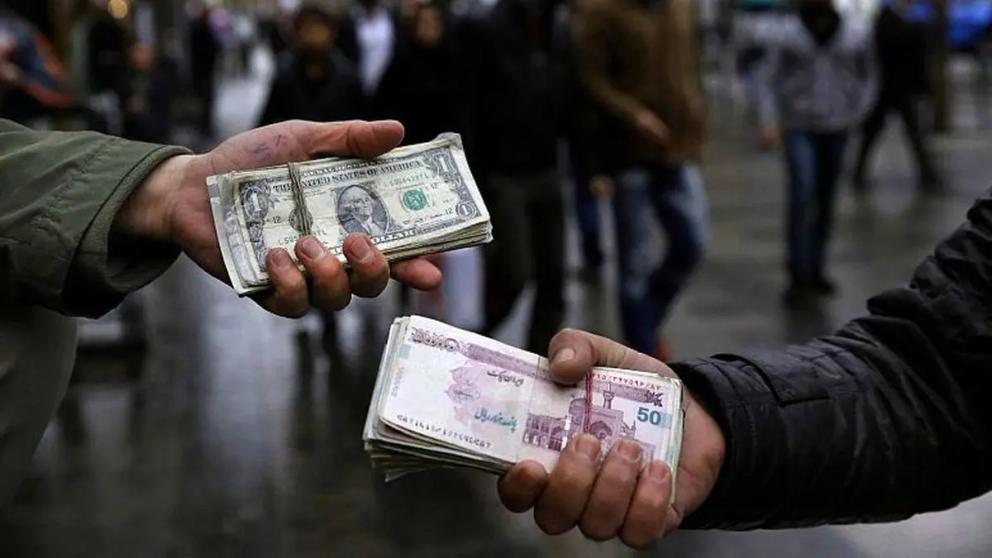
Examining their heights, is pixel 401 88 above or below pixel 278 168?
below

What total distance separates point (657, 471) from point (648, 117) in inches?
165

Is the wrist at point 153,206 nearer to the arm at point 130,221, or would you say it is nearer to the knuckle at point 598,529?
the arm at point 130,221

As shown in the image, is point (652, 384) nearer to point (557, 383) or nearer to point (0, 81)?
point (557, 383)

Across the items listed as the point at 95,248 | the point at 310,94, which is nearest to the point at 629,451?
the point at 95,248

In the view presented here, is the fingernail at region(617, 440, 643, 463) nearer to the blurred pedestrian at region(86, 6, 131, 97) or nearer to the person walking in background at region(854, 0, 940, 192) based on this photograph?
the blurred pedestrian at region(86, 6, 131, 97)

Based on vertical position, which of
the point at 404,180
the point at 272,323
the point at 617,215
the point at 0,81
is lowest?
the point at 272,323

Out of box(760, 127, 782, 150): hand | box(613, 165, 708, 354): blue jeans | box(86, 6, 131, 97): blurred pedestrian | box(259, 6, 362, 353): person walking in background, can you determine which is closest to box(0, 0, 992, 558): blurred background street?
box(613, 165, 708, 354): blue jeans

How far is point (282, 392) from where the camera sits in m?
6.20

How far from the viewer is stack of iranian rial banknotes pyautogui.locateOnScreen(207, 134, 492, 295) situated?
1.90 metres

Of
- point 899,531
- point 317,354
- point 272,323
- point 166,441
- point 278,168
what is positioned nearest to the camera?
point 278,168

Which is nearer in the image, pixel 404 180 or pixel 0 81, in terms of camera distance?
pixel 404 180

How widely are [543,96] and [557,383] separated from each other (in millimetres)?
4560

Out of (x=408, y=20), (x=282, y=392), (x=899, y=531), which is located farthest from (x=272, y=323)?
(x=899, y=531)

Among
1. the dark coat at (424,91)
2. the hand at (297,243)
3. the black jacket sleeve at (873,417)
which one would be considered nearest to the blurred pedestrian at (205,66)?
the dark coat at (424,91)
